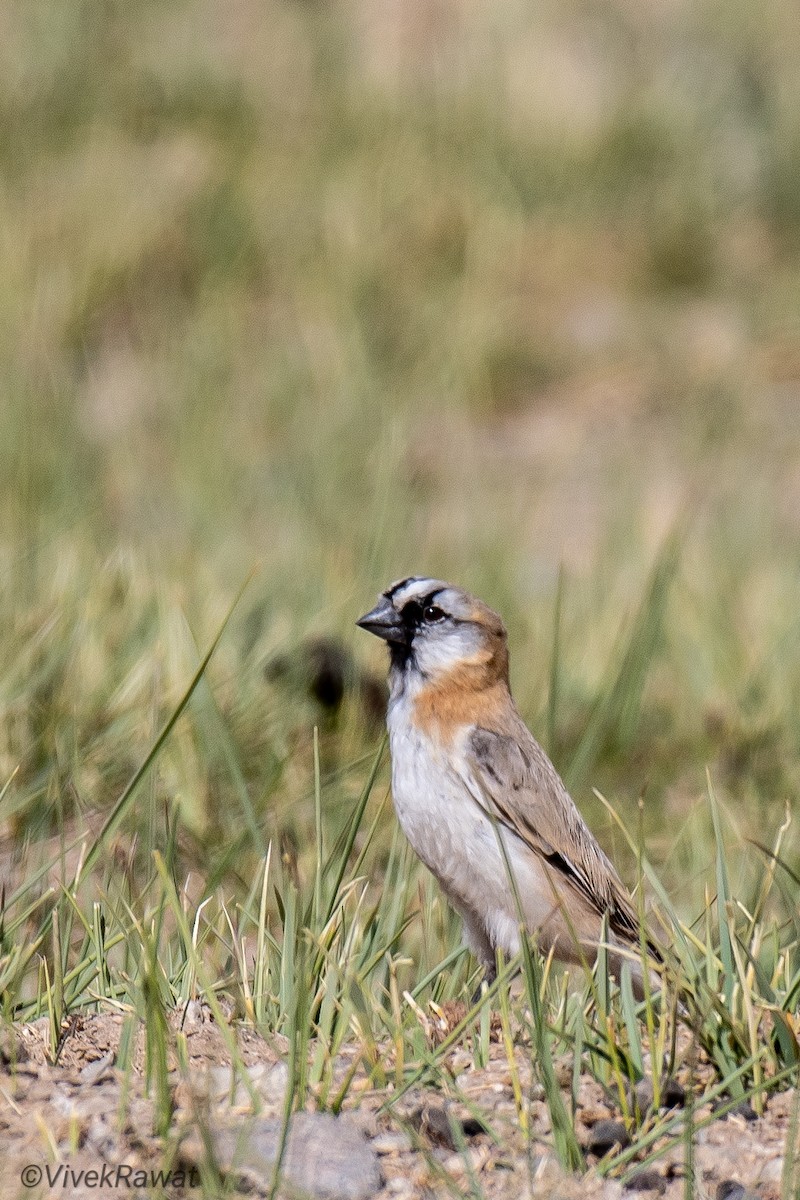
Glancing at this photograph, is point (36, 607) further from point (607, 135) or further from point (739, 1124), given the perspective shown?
point (607, 135)

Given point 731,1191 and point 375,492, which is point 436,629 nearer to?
point 731,1191

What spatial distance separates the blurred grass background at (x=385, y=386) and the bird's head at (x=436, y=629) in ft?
0.81

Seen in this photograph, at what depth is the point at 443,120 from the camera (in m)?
11.5

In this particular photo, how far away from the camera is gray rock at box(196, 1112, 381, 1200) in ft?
7.47

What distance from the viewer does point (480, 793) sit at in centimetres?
375

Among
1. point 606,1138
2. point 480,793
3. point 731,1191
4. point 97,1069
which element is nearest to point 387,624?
point 480,793

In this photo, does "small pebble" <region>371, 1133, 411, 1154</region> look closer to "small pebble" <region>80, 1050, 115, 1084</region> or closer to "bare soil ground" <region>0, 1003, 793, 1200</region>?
"bare soil ground" <region>0, 1003, 793, 1200</region>

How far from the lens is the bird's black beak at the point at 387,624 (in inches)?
161

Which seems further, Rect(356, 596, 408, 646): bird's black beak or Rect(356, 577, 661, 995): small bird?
Rect(356, 596, 408, 646): bird's black beak

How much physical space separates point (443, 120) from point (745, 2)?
Answer: 3392 millimetres

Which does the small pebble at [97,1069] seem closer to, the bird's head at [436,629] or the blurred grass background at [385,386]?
the blurred grass background at [385,386]

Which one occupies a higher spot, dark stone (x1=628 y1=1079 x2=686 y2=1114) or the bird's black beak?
the bird's black beak

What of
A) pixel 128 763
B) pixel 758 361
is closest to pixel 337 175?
pixel 758 361

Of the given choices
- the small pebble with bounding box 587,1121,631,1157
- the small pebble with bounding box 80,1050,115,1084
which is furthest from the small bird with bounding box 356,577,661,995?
the small pebble with bounding box 80,1050,115,1084
